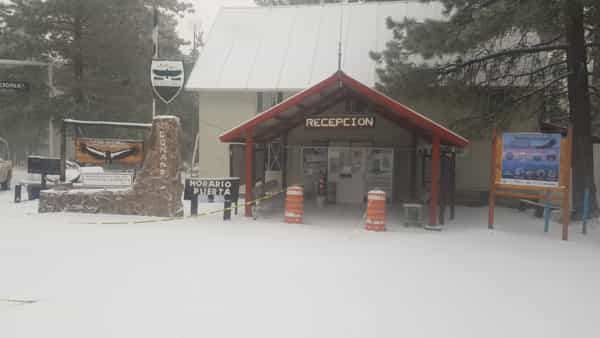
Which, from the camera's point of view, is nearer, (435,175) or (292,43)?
(435,175)

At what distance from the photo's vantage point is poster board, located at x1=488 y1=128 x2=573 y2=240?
31.0ft

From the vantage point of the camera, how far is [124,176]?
1236 centimetres

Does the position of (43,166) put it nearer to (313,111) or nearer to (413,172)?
(313,111)

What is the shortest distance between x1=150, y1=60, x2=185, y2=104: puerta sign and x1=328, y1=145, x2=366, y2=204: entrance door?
618 cm

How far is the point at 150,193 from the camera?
11.3 m

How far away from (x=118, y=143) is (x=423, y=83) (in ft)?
30.7

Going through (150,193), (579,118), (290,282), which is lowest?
(290,282)

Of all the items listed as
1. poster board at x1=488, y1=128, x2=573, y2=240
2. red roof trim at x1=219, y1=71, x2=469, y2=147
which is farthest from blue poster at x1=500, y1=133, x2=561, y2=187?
red roof trim at x1=219, y1=71, x2=469, y2=147

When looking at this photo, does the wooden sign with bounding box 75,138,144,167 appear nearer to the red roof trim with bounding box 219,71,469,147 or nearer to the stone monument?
the stone monument

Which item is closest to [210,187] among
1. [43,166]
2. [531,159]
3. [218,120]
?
[218,120]

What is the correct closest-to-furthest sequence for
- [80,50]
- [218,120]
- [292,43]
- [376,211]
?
[376,211] < [218,120] < [292,43] < [80,50]

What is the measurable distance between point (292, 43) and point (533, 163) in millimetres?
11318

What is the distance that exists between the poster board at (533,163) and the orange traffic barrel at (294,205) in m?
4.81

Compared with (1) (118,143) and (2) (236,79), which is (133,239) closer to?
(1) (118,143)
